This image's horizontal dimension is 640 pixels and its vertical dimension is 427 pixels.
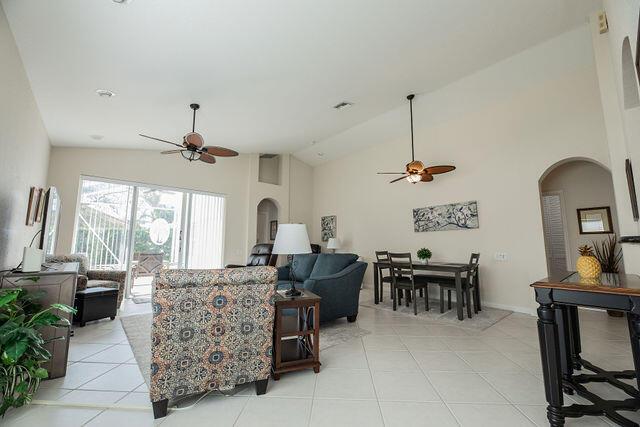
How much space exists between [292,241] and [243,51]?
2.08 metres

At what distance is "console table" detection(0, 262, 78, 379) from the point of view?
216cm

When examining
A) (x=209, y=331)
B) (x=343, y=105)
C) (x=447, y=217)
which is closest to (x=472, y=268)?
(x=447, y=217)

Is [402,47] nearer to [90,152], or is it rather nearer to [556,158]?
[556,158]

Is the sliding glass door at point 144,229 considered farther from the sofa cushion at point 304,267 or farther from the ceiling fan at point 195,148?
the sofa cushion at point 304,267

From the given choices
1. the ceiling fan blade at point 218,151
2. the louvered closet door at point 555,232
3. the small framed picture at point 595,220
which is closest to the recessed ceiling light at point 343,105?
the ceiling fan blade at point 218,151

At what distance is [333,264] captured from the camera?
4.07 m

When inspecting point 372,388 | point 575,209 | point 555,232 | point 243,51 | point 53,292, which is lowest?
point 372,388

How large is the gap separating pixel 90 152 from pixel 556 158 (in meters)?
7.73

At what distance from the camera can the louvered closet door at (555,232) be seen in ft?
17.0

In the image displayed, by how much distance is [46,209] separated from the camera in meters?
3.62

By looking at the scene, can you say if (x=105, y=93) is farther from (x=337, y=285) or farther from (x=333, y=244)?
(x=333, y=244)

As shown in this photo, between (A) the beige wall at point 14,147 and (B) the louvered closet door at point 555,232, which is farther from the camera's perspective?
(B) the louvered closet door at point 555,232

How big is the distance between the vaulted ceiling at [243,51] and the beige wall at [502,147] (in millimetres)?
656

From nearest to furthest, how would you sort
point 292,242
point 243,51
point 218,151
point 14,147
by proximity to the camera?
point 292,242
point 14,147
point 243,51
point 218,151
